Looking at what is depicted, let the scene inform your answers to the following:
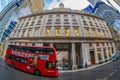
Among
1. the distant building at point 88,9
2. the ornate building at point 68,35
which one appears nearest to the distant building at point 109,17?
the distant building at point 88,9

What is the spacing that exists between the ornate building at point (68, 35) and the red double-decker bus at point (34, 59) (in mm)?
89

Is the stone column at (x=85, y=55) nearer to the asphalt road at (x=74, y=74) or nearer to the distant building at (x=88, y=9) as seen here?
the asphalt road at (x=74, y=74)

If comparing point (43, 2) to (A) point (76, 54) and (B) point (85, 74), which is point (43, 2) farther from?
(B) point (85, 74)

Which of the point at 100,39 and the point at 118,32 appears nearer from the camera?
the point at 100,39

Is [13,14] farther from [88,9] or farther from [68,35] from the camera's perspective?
[88,9]

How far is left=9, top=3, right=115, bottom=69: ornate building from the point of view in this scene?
208 cm

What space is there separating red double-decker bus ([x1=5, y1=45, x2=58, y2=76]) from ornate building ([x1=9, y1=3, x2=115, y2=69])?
0.09 metres

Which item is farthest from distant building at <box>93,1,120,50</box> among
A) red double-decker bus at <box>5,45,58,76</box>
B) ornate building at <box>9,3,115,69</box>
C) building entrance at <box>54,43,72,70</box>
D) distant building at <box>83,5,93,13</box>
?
red double-decker bus at <box>5,45,58,76</box>

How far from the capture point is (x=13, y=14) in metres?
2.39

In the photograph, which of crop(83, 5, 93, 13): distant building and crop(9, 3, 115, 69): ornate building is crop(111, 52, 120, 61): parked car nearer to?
crop(9, 3, 115, 69): ornate building

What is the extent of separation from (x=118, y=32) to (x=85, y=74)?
97 centimetres

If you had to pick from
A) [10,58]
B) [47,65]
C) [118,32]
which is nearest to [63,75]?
[47,65]

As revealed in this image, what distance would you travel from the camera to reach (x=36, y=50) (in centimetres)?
222

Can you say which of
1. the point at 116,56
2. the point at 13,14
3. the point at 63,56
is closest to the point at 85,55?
the point at 63,56
